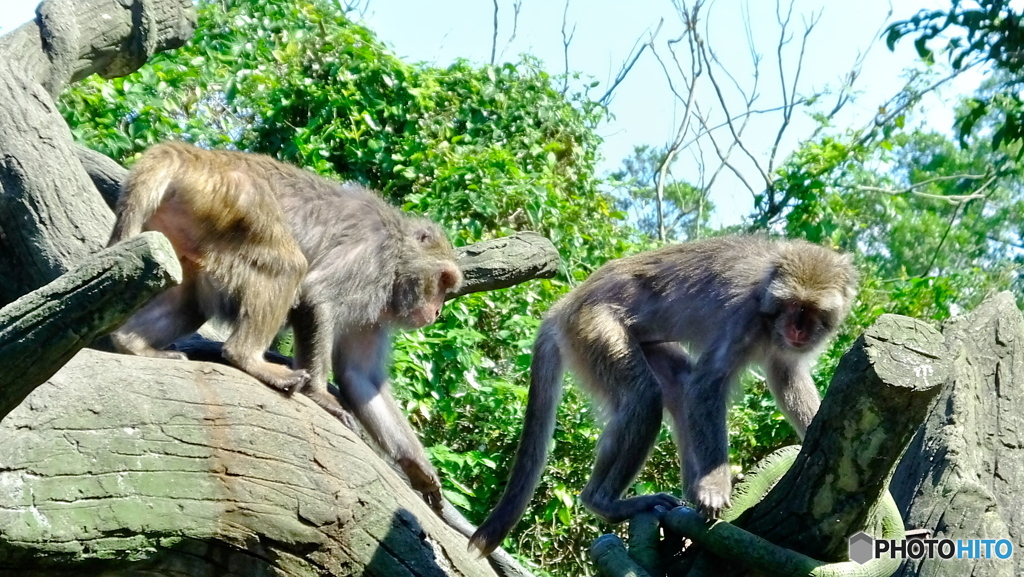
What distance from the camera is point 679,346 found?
639 cm

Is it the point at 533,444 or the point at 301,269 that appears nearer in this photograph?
the point at 301,269

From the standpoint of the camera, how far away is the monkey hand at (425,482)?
547cm

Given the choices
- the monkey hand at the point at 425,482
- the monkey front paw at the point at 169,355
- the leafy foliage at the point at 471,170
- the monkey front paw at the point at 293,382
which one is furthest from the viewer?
the leafy foliage at the point at 471,170

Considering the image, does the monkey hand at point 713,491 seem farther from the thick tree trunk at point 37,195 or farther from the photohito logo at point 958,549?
the thick tree trunk at point 37,195

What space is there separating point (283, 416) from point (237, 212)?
4.29 ft

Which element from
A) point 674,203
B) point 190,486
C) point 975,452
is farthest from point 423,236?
point 674,203

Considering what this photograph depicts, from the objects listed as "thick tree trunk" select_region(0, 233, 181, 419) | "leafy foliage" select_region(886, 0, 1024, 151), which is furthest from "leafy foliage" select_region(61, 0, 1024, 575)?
"thick tree trunk" select_region(0, 233, 181, 419)

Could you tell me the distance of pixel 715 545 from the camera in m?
3.68

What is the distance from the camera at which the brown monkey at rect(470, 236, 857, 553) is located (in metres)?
5.34

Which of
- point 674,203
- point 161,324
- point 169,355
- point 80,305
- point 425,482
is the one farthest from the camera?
point 674,203

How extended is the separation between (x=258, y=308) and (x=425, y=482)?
1347 mm

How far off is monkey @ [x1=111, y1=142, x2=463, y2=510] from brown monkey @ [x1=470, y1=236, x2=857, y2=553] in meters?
0.73

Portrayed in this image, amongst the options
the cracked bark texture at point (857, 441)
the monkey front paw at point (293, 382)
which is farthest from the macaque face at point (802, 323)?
the monkey front paw at point (293, 382)

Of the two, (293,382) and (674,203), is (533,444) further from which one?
(674,203)
